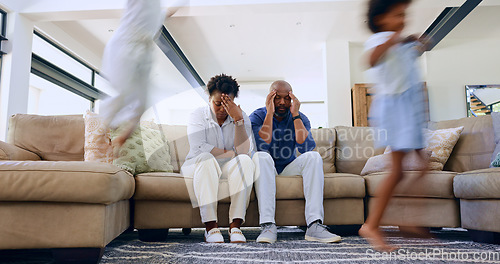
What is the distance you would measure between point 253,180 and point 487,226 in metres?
1.30

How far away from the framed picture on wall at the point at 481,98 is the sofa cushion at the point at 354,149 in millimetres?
4756

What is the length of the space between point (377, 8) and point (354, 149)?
5.63 feet

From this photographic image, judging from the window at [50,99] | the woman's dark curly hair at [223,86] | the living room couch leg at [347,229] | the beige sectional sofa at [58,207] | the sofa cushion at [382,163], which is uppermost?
the window at [50,99]

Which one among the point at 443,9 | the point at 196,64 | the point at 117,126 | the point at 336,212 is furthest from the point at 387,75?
the point at 196,64

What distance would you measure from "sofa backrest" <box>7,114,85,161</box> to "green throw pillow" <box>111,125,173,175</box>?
0.35m

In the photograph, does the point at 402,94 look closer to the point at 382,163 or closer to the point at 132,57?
the point at 132,57

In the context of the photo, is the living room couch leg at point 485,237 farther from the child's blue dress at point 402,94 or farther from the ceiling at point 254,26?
the ceiling at point 254,26

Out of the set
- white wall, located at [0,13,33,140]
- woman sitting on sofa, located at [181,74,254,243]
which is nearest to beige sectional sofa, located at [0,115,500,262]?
woman sitting on sofa, located at [181,74,254,243]

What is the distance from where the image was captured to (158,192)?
2186mm

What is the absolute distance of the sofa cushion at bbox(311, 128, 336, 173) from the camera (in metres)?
2.96

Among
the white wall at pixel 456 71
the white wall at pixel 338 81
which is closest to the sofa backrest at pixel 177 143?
the white wall at pixel 338 81

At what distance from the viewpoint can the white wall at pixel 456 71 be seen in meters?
6.77

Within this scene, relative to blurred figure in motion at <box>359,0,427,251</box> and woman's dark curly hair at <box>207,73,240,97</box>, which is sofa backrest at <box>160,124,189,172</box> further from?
blurred figure in motion at <box>359,0,427,251</box>

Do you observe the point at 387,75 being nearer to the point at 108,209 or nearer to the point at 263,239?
the point at 263,239
